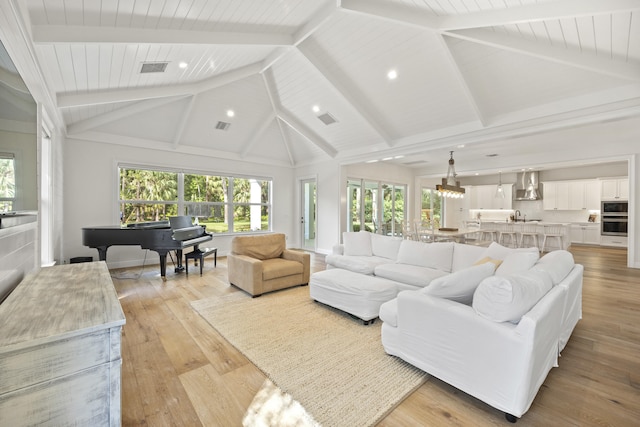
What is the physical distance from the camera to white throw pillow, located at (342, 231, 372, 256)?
4.59m

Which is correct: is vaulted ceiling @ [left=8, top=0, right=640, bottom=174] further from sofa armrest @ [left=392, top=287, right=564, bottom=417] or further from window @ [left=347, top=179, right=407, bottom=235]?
sofa armrest @ [left=392, top=287, right=564, bottom=417]

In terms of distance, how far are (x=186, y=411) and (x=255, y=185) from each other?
6525mm

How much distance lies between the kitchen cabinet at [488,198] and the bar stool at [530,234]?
2.81m

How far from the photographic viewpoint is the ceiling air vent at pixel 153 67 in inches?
144

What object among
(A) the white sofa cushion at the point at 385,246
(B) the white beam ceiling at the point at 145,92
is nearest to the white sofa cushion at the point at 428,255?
(A) the white sofa cushion at the point at 385,246

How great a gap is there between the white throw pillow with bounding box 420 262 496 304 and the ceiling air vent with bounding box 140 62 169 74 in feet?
13.9

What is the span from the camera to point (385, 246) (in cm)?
443

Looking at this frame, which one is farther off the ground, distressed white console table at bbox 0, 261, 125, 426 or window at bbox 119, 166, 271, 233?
window at bbox 119, 166, 271, 233

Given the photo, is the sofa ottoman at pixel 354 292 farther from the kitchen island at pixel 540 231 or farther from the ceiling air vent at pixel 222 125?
the kitchen island at pixel 540 231

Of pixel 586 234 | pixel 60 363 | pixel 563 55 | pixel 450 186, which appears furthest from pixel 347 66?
pixel 586 234

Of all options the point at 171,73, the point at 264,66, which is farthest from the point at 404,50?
the point at 171,73

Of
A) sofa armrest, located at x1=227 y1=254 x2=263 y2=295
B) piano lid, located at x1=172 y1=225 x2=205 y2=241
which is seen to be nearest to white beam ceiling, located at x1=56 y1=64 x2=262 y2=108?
piano lid, located at x1=172 y1=225 x2=205 y2=241

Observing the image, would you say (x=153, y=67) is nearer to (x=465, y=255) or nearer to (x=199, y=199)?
(x=199, y=199)

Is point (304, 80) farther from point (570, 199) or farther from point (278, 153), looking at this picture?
point (570, 199)
